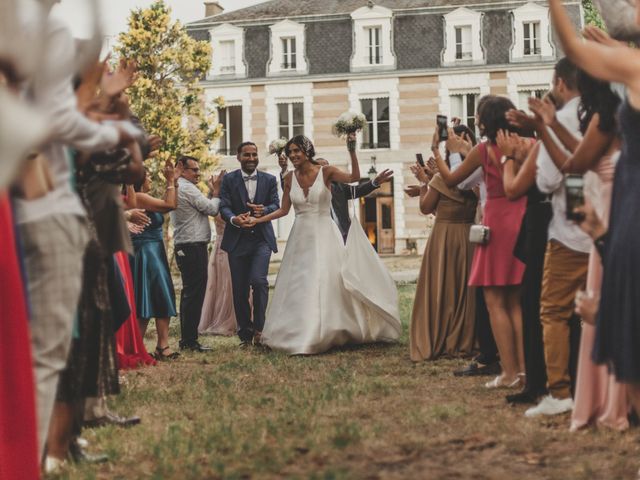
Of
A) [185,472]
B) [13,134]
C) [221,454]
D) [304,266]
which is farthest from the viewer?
[304,266]

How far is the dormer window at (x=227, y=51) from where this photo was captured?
150 feet

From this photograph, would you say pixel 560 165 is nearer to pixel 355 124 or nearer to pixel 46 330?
pixel 46 330

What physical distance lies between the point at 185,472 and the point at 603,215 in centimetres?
249

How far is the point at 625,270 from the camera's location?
160 inches

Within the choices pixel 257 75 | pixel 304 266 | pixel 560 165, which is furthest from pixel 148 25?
pixel 560 165

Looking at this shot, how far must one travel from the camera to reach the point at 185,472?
4.75 m

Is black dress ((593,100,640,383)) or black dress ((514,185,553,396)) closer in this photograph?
black dress ((593,100,640,383))

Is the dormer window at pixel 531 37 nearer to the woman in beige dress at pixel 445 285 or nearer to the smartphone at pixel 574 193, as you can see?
the woman in beige dress at pixel 445 285

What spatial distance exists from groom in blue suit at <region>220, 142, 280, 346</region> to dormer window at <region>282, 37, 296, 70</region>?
34.1m

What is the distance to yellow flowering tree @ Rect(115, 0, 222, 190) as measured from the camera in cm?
3092

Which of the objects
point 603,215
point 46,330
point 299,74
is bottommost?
point 46,330

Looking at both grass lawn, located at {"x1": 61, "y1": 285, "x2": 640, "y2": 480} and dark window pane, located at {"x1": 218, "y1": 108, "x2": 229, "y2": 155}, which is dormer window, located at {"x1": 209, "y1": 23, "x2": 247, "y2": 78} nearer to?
dark window pane, located at {"x1": 218, "y1": 108, "x2": 229, "y2": 155}

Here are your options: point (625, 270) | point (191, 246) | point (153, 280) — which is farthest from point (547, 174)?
point (191, 246)

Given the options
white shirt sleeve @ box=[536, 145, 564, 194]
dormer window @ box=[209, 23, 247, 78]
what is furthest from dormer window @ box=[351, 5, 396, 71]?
white shirt sleeve @ box=[536, 145, 564, 194]
